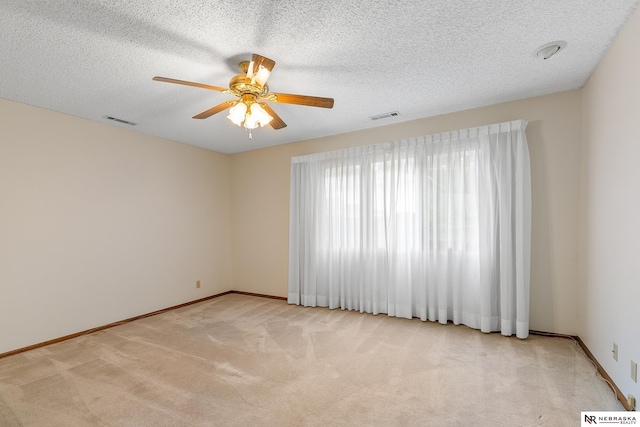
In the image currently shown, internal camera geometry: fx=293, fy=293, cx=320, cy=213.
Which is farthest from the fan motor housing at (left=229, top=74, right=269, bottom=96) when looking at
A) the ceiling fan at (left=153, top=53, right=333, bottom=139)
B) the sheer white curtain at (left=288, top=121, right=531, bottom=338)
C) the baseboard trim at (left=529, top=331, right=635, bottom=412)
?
the baseboard trim at (left=529, top=331, right=635, bottom=412)

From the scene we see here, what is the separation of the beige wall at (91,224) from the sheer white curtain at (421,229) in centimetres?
172

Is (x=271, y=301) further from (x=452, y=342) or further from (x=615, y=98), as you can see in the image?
(x=615, y=98)

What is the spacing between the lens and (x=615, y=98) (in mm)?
2148

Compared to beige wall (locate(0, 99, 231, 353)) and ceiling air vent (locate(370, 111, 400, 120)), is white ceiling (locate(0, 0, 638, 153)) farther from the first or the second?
beige wall (locate(0, 99, 231, 353))

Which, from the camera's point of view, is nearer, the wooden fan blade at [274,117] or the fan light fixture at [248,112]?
the fan light fixture at [248,112]

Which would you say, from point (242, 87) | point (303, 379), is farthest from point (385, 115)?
point (303, 379)

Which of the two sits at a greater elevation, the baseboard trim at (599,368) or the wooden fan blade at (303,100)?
the wooden fan blade at (303,100)

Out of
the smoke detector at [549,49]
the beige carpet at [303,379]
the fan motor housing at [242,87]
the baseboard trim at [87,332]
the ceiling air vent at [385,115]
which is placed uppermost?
the smoke detector at [549,49]

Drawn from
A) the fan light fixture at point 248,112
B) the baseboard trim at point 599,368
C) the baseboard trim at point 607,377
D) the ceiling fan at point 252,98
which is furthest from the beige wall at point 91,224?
the baseboard trim at point 607,377

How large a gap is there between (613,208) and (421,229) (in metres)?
1.73

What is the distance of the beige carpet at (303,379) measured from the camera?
1908mm

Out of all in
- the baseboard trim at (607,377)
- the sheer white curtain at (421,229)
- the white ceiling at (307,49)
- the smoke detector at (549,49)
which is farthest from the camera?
the sheer white curtain at (421,229)

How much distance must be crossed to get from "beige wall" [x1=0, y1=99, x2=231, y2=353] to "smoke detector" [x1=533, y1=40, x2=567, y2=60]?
457 cm

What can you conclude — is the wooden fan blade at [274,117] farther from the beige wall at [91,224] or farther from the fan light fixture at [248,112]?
the beige wall at [91,224]
